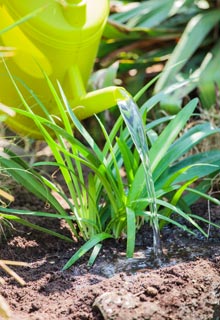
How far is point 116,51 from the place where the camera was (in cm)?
384

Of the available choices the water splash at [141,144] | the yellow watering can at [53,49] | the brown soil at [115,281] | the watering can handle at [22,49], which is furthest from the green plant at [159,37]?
the brown soil at [115,281]

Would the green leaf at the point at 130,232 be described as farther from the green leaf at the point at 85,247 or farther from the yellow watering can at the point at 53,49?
the yellow watering can at the point at 53,49

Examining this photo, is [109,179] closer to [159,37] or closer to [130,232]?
[130,232]

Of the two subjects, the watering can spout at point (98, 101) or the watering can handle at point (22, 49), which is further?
the watering can handle at point (22, 49)

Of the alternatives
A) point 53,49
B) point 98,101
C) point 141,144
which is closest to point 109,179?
point 141,144

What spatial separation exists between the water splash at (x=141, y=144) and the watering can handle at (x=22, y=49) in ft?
1.51

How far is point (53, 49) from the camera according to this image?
2.68 metres

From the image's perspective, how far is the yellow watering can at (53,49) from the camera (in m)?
2.60

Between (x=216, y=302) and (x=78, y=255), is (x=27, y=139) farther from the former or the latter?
(x=216, y=302)

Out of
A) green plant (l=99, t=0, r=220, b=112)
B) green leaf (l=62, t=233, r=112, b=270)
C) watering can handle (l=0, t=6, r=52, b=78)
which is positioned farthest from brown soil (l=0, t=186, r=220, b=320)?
green plant (l=99, t=0, r=220, b=112)

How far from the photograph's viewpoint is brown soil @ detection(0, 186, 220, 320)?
6.43 feet

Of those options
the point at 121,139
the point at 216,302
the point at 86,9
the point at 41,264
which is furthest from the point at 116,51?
the point at 216,302

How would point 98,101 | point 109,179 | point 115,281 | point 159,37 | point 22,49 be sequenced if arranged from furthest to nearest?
1. point 159,37
2. point 22,49
3. point 98,101
4. point 109,179
5. point 115,281

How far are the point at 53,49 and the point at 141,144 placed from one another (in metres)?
0.60
